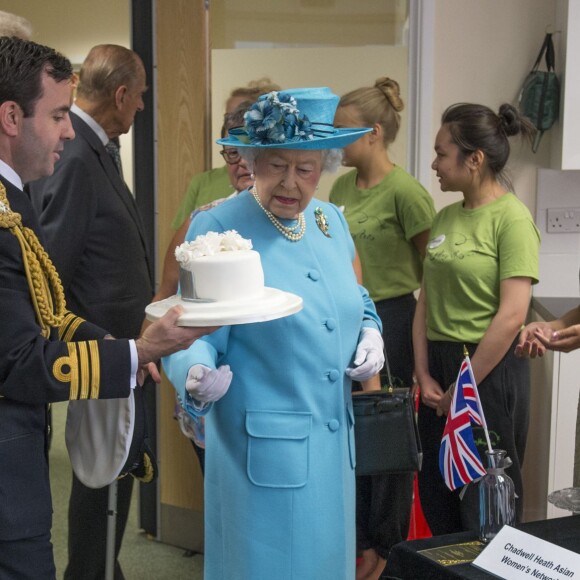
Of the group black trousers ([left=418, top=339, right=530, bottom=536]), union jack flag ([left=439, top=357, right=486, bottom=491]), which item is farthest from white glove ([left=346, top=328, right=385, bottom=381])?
black trousers ([left=418, top=339, right=530, bottom=536])

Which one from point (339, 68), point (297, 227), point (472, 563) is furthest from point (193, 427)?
point (339, 68)

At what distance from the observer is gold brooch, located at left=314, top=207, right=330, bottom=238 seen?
2088 mm

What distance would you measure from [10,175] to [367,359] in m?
0.84

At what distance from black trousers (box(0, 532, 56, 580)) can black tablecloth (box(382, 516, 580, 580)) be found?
0.62 m

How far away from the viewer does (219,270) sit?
67.2 inches

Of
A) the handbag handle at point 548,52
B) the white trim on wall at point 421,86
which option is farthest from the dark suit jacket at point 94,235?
the handbag handle at point 548,52

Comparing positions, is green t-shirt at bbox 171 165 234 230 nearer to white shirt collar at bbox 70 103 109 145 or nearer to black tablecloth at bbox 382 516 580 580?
white shirt collar at bbox 70 103 109 145

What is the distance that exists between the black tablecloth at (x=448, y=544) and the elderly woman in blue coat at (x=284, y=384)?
306mm

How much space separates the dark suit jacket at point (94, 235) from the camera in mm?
2625

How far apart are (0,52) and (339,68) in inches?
82.8

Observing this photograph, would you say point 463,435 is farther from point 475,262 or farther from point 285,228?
point 475,262

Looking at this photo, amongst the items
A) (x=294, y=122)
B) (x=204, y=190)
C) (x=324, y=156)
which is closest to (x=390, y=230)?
(x=204, y=190)

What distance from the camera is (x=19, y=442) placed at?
5.38 ft

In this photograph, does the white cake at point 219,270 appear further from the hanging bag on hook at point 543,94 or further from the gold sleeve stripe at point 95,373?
the hanging bag on hook at point 543,94
